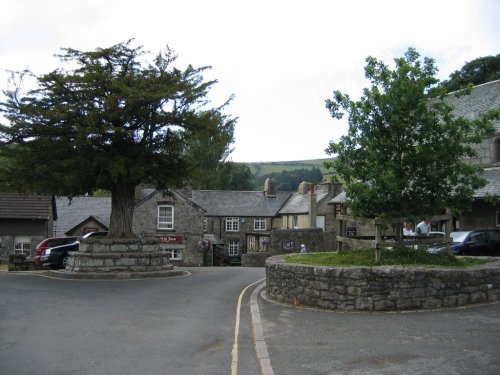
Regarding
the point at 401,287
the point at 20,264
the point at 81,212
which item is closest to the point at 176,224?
the point at 81,212

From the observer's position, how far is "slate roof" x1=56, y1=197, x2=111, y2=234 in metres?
49.2

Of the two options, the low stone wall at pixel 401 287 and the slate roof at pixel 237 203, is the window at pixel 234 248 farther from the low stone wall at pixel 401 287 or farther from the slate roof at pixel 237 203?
the low stone wall at pixel 401 287

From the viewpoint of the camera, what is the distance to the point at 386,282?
33.3 feet

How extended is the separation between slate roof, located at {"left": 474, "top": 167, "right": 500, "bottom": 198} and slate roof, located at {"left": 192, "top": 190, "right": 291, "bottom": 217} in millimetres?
37122

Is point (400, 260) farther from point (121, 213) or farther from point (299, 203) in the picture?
point (299, 203)

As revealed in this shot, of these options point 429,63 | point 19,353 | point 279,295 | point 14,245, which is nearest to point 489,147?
point 429,63

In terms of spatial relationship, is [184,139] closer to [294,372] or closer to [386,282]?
[386,282]

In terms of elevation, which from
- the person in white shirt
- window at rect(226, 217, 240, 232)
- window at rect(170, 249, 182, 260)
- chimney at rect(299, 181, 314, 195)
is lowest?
window at rect(170, 249, 182, 260)

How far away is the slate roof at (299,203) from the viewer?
55.7m

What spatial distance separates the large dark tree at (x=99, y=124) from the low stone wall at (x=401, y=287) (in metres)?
10.4

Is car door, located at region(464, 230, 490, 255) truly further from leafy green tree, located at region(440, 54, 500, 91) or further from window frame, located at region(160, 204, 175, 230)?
window frame, located at region(160, 204, 175, 230)

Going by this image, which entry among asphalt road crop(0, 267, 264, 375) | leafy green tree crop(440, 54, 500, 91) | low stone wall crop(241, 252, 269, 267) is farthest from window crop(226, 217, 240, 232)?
asphalt road crop(0, 267, 264, 375)

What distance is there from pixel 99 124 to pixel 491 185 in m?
16.6

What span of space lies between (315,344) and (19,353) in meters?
4.51
